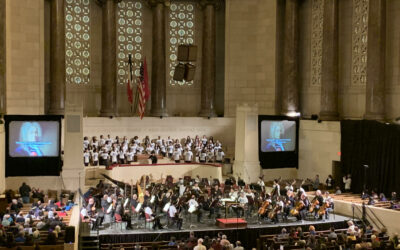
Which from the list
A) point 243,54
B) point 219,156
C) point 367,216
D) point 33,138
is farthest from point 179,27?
point 367,216

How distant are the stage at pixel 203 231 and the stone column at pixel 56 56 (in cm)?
1556

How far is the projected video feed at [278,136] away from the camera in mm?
34375

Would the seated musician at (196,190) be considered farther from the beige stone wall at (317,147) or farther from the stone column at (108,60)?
the stone column at (108,60)

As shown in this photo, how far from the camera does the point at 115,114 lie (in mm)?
39812

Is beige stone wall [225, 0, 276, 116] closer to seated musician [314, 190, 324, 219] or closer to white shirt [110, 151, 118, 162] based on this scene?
white shirt [110, 151, 118, 162]

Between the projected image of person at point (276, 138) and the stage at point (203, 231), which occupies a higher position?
the projected image of person at point (276, 138)

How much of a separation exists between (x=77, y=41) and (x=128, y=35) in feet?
13.0

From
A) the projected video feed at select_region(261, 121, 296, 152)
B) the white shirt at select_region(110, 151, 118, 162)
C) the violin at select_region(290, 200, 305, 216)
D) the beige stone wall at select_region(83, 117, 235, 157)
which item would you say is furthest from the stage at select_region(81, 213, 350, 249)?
the beige stone wall at select_region(83, 117, 235, 157)

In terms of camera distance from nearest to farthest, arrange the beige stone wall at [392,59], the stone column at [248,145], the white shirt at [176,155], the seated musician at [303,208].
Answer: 1. the seated musician at [303,208]
2. the beige stone wall at [392,59]
3. the stone column at [248,145]
4. the white shirt at [176,155]

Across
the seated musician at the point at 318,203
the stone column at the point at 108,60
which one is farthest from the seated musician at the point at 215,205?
the stone column at the point at 108,60

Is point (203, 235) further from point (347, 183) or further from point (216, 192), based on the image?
point (347, 183)

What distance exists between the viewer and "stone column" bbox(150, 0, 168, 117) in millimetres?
41000

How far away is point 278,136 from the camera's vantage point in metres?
35.2

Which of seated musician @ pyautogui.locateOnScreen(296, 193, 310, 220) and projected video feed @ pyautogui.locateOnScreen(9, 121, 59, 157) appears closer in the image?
seated musician @ pyautogui.locateOnScreen(296, 193, 310, 220)
